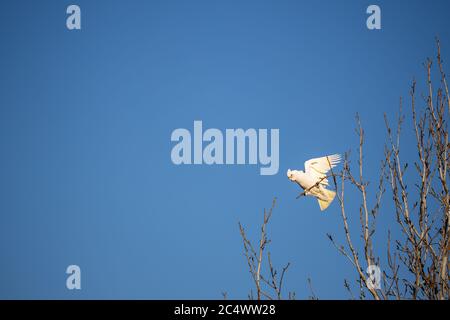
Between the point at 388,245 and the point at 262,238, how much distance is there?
102cm

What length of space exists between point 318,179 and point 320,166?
177 mm

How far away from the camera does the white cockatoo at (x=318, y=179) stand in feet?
16.1

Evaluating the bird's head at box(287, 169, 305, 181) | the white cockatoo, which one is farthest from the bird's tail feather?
the bird's head at box(287, 169, 305, 181)

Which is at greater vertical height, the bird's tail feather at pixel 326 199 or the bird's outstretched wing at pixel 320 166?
the bird's outstretched wing at pixel 320 166

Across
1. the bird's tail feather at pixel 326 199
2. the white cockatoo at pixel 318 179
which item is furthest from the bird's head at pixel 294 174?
the bird's tail feather at pixel 326 199

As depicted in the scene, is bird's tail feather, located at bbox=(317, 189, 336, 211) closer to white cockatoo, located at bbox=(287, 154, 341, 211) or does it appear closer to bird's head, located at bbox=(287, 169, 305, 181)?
white cockatoo, located at bbox=(287, 154, 341, 211)

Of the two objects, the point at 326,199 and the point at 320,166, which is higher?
the point at 320,166

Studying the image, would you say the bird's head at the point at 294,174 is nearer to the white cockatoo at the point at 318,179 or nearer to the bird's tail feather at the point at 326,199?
the white cockatoo at the point at 318,179

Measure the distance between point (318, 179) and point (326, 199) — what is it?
0.80 ft

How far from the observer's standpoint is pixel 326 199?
5008mm
